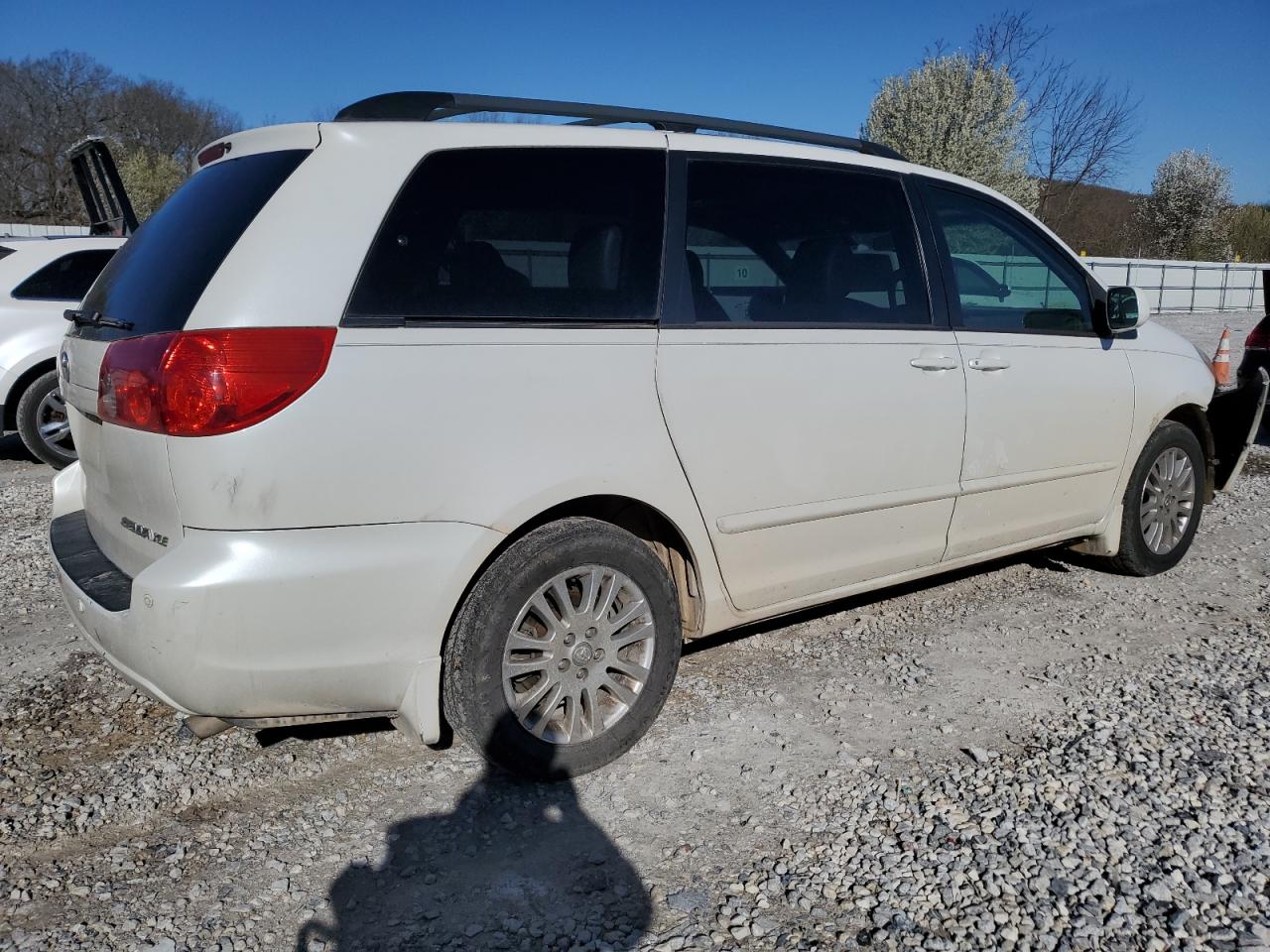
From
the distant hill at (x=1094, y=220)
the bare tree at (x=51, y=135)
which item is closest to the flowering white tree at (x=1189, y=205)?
the distant hill at (x=1094, y=220)

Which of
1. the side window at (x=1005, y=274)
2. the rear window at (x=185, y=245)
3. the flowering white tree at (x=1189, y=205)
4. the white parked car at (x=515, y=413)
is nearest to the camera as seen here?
the white parked car at (x=515, y=413)

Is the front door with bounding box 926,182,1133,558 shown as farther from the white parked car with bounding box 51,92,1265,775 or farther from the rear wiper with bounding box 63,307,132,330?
the rear wiper with bounding box 63,307,132,330

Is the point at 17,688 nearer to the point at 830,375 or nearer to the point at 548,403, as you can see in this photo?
the point at 548,403

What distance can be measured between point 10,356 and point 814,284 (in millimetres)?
6636

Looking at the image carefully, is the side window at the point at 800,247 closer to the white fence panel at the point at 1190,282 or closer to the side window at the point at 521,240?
the side window at the point at 521,240

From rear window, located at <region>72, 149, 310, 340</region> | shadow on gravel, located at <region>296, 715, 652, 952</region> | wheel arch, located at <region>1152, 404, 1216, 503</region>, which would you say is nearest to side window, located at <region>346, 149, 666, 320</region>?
rear window, located at <region>72, 149, 310, 340</region>

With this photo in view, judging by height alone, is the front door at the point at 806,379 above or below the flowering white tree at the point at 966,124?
below

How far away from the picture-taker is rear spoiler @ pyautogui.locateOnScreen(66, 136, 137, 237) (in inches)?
345

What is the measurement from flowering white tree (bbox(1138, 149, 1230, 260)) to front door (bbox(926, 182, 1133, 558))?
4655cm

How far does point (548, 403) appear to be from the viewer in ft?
9.21

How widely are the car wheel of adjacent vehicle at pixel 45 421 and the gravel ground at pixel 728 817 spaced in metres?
4.22

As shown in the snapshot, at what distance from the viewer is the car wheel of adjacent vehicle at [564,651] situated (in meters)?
2.79

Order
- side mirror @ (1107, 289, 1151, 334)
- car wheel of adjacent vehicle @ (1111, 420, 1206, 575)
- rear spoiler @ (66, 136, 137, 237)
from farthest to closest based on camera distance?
rear spoiler @ (66, 136, 137, 237) → car wheel of adjacent vehicle @ (1111, 420, 1206, 575) → side mirror @ (1107, 289, 1151, 334)

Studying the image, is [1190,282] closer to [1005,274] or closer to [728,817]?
[1005,274]
